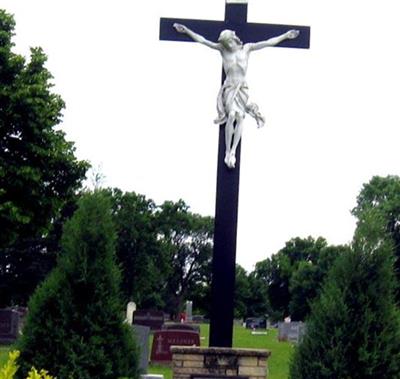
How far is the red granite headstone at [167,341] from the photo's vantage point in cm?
2542

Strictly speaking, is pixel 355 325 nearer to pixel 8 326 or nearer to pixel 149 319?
pixel 8 326

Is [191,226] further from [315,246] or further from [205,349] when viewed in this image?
[205,349]

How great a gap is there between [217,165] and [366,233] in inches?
82.5

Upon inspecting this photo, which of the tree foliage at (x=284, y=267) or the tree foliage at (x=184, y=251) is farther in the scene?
the tree foliage at (x=284, y=267)

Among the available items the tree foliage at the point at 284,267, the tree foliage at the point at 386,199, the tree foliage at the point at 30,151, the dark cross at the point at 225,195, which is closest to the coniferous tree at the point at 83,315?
the dark cross at the point at 225,195

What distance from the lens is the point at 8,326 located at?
3422 cm

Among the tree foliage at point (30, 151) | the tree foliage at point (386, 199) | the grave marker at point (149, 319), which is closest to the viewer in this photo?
the tree foliage at point (30, 151)

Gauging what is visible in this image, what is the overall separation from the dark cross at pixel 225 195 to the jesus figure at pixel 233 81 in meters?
0.10

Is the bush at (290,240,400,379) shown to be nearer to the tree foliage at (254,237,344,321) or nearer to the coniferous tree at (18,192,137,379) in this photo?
the coniferous tree at (18,192,137,379)

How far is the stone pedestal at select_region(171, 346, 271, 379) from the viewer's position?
11.7 m

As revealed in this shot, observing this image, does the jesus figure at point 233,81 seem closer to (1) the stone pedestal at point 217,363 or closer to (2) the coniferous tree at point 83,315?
(2) the coniferous tree at point 83,315

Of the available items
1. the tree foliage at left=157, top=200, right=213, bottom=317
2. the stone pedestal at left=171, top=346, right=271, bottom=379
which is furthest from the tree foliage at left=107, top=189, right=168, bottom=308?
the stone pedestal at left=171, top=346, right=271, bottom=379

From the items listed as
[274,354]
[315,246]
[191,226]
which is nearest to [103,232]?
[274,354]

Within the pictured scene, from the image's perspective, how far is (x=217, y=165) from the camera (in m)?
12.3
